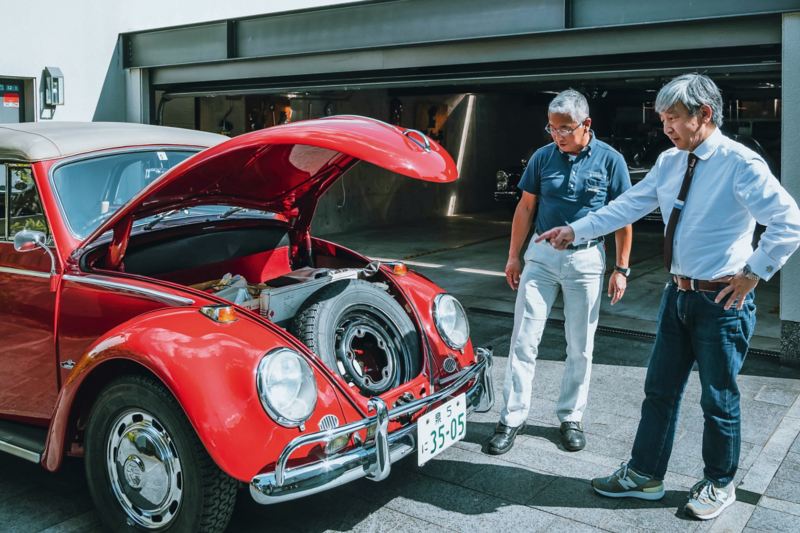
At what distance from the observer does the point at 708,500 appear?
3.34 meters

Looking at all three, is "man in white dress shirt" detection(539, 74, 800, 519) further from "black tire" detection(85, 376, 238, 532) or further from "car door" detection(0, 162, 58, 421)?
"car door" detection(0, 162, 58, 421)

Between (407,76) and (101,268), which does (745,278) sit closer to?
(101,268)

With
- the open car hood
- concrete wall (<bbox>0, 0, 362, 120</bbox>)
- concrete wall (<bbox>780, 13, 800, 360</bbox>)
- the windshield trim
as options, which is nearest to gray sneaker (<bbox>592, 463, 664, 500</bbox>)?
the open car hood

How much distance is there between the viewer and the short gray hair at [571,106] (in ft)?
12.7

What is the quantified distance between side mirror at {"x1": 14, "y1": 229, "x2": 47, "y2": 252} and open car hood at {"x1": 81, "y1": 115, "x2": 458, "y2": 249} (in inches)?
7.3

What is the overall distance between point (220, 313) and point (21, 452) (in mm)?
1153

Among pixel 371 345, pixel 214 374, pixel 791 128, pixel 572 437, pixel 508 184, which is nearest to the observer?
pixel 214 374

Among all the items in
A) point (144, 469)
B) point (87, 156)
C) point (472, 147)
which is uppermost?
point (472, 147)

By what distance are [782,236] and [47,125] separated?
3.60 m

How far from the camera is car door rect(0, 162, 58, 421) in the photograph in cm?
359

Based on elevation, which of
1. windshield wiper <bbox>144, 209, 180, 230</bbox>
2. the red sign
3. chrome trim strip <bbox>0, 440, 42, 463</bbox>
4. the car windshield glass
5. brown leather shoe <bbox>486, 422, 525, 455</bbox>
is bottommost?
brown leather shoe <bbox>486, 422, 525, 455</bbox>

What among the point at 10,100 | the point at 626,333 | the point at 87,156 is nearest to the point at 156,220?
the point at 87,156

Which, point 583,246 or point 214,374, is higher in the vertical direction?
point 583,246

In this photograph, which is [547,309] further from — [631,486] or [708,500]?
[708,500]
